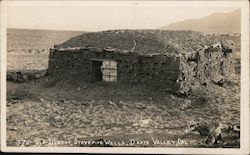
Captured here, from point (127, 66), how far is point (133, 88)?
149 millimetres

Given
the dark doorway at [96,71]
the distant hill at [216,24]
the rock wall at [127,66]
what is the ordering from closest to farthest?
the distant hill at [216,24], the rock wall at [127,66], the dark doorway at [96,71]

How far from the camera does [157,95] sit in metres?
3.33

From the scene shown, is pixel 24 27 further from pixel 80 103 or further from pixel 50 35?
pixel 80 103

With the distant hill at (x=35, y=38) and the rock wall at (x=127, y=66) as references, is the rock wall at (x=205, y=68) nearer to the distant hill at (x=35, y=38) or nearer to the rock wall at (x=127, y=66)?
the rock wall at (x=127, y=66)

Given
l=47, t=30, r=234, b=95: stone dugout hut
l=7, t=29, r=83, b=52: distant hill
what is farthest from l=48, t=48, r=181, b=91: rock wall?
l=7, t=29, r=83, b=52: distant hill

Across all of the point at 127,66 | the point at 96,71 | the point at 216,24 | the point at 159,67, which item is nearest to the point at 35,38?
the point at 96,71

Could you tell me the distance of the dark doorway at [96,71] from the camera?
354 cm

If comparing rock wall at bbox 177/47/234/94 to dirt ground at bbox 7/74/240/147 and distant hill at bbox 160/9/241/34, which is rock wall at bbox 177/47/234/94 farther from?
distant hill at bbox 160/9/241/34

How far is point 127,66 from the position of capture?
3.46 meters

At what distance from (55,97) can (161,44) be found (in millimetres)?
668

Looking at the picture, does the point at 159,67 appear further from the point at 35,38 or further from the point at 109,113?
the point at 35,38

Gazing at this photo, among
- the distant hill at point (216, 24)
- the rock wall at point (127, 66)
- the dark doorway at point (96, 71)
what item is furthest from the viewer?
the dark doorway at point (96, 71)

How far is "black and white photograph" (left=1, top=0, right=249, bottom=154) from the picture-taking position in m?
3.17

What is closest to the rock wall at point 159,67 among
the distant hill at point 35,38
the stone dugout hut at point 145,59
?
the stone dugout hut at point 145,59
